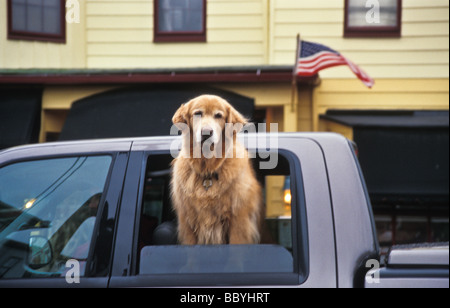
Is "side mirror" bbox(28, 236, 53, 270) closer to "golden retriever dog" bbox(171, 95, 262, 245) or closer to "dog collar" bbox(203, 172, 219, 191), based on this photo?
"golden retriever dog" bbox(171, 95, 262, 245)

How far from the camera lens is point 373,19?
8.56m

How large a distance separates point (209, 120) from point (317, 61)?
4546mm

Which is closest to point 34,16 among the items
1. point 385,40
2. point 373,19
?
point 373,19

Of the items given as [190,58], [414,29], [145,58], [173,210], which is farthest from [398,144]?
[173,210]

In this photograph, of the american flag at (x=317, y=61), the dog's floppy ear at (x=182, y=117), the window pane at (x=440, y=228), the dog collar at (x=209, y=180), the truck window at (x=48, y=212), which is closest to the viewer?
the truck window at (x=48, y=212)

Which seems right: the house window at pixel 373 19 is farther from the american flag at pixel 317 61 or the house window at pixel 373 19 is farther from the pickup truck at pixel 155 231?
the pickup truck at pixel 155 231

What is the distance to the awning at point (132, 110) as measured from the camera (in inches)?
296

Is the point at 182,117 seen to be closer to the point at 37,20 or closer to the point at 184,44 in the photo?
the point at 184,44

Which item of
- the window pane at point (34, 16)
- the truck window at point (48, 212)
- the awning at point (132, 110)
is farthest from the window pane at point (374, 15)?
the truck window at point (48, 212)

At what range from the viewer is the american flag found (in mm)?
7094

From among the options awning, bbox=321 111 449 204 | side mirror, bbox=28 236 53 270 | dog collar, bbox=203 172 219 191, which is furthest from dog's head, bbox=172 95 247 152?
awning, bbox=321 111 449 204

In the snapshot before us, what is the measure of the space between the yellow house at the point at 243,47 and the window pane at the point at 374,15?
0.02 metres
